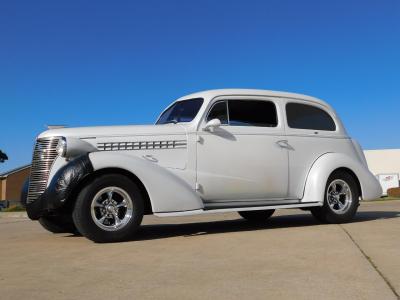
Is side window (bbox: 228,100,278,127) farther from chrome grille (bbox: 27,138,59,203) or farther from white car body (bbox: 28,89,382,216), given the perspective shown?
chrome grille (bbox: 27,138,59,203)

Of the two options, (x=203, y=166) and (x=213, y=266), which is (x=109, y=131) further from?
(x=213, y=266)

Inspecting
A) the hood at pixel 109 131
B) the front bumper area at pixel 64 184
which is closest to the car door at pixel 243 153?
the hood at pixel 109 131

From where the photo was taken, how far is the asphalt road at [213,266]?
3.59 m

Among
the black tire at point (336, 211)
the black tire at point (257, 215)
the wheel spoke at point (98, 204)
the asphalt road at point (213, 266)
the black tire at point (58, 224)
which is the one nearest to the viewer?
the asphalt road at point (213, 266)

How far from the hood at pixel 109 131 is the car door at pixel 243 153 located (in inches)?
21.1

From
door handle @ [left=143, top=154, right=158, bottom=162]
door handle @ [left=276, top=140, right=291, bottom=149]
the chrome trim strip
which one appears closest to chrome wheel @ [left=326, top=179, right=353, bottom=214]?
door handle @ [left=276, top=140, right=291, bottom=149]

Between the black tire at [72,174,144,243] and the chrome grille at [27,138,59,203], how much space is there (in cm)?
65

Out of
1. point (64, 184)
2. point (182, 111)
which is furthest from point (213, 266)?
point (182, 111)

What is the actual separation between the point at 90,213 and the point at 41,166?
3.30ft

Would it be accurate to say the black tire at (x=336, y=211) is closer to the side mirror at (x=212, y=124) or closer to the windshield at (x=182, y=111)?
the side mirror at (x=212, y=124)

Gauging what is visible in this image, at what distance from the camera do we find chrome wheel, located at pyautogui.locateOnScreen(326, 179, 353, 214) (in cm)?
787

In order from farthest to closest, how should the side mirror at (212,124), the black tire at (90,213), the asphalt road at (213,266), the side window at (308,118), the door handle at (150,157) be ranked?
the side window at (308,118) < the side mirror at (212,124) < the door handle at (150,157) < the black tire at (90,213) < the asphalt road at (213,266)

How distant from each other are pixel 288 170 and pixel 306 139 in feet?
2.08

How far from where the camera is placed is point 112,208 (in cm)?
621
